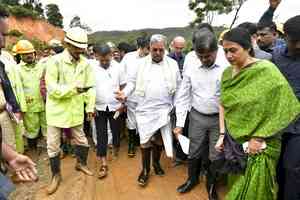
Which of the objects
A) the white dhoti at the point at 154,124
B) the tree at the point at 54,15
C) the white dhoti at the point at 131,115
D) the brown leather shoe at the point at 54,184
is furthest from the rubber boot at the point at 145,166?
the tree at the point at 54,15

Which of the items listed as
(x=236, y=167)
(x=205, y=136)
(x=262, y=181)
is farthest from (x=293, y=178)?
(x=205, y=136)

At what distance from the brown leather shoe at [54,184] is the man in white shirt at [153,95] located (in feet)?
3.60

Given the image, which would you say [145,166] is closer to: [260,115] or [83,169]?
[83,169]

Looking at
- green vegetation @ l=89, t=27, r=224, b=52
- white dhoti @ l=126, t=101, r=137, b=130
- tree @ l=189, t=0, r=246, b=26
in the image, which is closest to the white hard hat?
white dhoti @ l=126, t=101, r=137, b=130

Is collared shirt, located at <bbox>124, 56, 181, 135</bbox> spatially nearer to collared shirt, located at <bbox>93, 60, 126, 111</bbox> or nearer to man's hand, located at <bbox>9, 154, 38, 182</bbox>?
collared shirt, located at <bbox>93, 60, 126, 111</bbox>

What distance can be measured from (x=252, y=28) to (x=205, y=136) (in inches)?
56.1

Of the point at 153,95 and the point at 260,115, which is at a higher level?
the point at 260,115

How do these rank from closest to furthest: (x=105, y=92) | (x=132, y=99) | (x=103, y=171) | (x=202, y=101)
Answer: (x=202, y=101), (x=103, y=171), (x=105, y=92), (x=132, y=99)

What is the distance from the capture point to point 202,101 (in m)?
4.55

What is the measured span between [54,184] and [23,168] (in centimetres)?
283

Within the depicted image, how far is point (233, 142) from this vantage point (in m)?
3.75

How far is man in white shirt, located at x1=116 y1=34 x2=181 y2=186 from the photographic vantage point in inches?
201

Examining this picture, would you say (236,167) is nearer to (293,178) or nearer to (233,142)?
(233,142)

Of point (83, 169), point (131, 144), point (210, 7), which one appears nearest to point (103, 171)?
point (83, 169)
